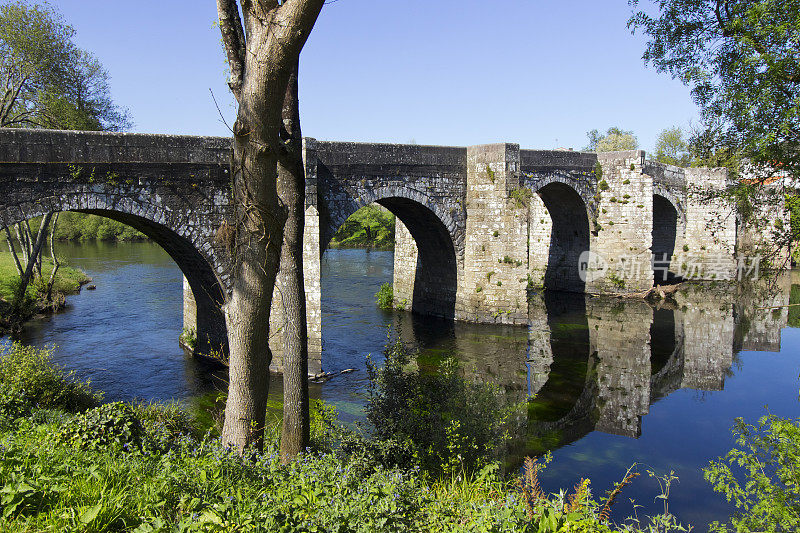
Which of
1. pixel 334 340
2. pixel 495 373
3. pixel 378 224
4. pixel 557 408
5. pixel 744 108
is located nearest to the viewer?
pixel 744 108

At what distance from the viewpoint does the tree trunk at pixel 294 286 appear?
18.8ft

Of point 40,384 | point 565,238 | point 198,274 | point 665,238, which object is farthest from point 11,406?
point 665,238

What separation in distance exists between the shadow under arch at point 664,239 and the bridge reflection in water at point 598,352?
182 inches

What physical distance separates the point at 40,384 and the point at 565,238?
65.0 ft

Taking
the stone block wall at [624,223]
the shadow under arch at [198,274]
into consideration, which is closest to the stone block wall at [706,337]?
the stone block wall at [624,223]

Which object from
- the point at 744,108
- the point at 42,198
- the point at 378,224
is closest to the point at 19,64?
the point at 42,198

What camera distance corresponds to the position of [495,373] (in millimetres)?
13398

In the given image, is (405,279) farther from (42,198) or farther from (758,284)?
(758,284)

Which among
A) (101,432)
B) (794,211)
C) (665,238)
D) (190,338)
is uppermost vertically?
(794,211)

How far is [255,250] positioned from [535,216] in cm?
2084

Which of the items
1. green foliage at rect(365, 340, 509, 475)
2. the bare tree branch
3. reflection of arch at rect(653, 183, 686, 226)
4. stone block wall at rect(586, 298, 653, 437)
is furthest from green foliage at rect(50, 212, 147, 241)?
the bare tree branch

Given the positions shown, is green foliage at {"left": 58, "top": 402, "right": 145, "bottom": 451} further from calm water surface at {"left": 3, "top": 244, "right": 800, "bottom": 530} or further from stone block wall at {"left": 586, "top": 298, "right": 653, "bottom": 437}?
stone block wall at {"left": 586, "top": 298, "right": 653, "bottom": 437}

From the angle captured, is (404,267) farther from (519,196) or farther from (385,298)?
(519,196)

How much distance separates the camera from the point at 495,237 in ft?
56.2
